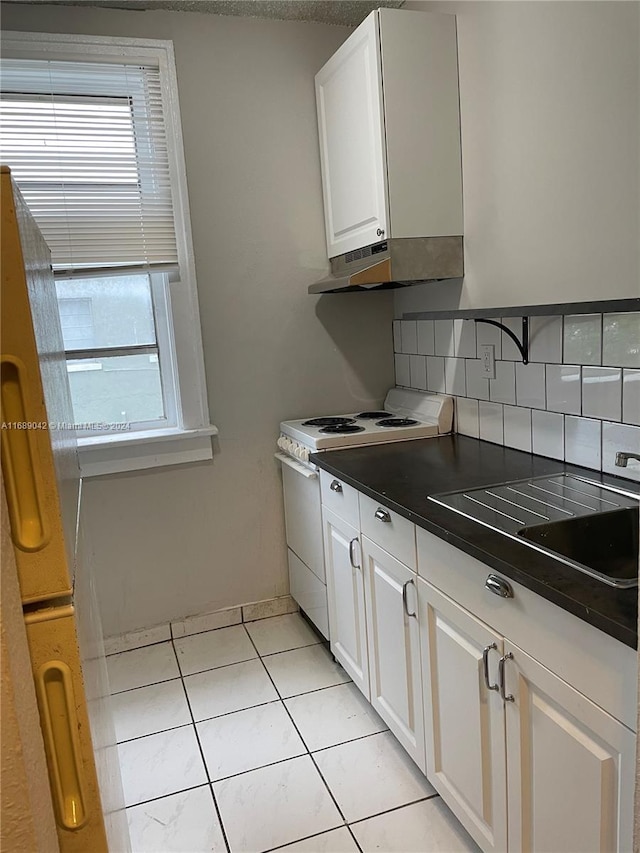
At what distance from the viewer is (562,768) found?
1289 millimetres

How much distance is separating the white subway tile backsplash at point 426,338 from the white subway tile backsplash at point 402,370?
5.6 inches

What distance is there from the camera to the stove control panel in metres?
2.67

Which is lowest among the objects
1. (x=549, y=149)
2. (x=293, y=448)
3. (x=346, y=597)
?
(x=346, y=597)

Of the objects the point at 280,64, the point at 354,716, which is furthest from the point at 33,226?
the point at 280,64

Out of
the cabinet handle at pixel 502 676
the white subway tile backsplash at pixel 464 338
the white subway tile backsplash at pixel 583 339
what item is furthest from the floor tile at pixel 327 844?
the white subway tile backsplash at pixel 464 338

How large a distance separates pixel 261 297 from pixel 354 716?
1.76 metres

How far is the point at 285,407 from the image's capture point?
10.2ft

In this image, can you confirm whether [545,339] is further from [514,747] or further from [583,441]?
[514,747]

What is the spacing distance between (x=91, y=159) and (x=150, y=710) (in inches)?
84.5

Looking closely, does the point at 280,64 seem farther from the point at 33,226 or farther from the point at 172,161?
the point at 33,226

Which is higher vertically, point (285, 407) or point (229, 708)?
point (285, 407)

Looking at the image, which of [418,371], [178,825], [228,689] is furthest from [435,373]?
[178,825]

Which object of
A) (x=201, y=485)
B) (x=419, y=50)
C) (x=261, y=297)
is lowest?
(x=201, y=485)

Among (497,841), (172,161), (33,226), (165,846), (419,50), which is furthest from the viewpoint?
(172,161)
